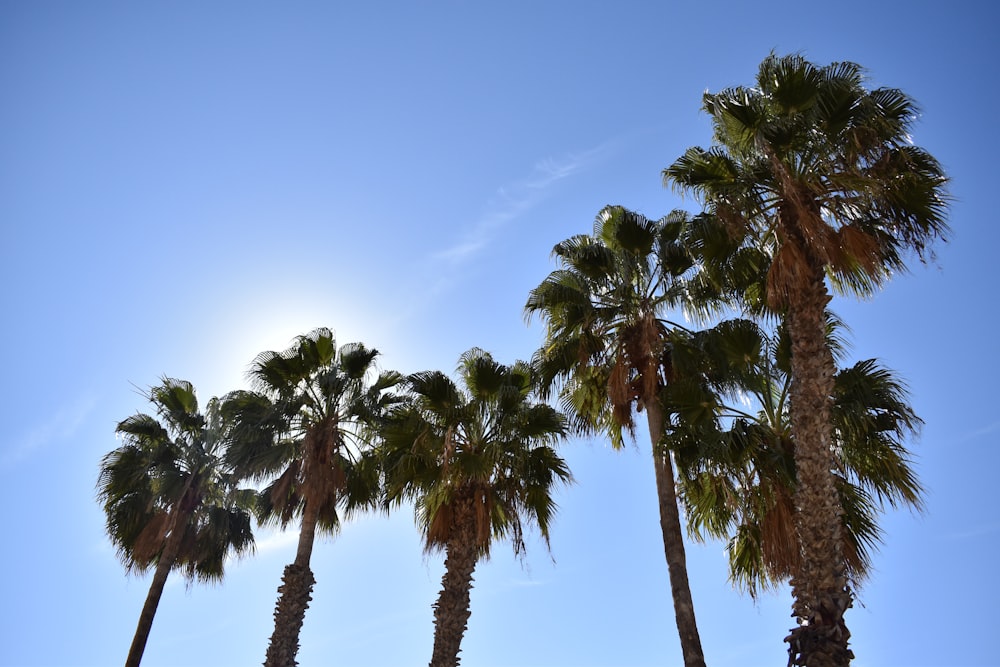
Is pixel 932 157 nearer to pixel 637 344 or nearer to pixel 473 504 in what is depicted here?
pixel 637 344

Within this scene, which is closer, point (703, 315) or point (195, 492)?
point (703, 315)

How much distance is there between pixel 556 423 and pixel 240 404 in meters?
7.61

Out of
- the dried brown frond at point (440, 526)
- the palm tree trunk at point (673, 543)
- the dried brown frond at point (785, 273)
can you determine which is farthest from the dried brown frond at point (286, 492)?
the dried brown frond at point (785, 273)

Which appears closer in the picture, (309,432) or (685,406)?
(685,406)

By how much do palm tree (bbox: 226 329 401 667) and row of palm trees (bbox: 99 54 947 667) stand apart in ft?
0.16

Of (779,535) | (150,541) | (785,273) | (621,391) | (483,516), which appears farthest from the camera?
(150,541)

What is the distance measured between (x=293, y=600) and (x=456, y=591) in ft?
12.7

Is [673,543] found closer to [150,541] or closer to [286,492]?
[286,492]

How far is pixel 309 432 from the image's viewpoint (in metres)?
18.1

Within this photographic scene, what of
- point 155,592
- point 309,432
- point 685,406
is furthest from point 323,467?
point 685,406

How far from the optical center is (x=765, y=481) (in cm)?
1258

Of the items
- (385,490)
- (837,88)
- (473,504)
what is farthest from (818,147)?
(385,490)

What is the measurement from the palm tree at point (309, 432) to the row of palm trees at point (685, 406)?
0.16ft

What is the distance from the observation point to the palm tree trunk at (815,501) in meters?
9.54
